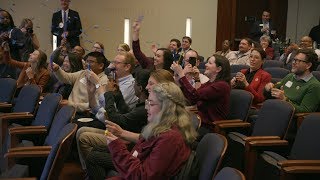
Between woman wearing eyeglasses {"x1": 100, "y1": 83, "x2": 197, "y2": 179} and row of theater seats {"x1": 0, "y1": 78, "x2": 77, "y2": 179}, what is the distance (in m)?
0.32

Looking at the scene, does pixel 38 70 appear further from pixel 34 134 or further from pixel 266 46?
pixel 266 46

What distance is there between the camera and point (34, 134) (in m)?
3.13

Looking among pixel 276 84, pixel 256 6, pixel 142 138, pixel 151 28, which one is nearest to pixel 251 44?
pixel 276 84

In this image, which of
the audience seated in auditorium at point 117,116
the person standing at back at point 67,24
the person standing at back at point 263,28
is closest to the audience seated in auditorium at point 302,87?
the audience seated in auditorium at point 117,116

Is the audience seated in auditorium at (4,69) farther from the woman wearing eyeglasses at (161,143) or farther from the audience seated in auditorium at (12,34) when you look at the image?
the woman wearing eyeglasses at (161,143)

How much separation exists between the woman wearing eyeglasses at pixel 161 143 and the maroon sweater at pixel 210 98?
1247mm

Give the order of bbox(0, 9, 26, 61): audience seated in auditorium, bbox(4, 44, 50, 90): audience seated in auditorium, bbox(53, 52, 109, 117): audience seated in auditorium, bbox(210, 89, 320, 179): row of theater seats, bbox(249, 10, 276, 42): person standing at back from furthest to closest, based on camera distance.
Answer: bbox(249, 10, 276, 42): person standing at back < bbox(0, 9, 26, 61): audience seated in auditorium < bbox(4, 44, 50, 90): audience seated in auditorium < bbox(53, 52, 109, 117): audience seated in auditorium < bbox(210, 89, 320, 179): row of theater seats

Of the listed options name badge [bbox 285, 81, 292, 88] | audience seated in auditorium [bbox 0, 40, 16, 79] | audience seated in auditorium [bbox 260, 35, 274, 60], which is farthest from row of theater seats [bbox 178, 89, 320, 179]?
audience seated in auditorium [bbox 260, 35, 274, 60]

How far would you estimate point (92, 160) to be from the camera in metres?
2.82

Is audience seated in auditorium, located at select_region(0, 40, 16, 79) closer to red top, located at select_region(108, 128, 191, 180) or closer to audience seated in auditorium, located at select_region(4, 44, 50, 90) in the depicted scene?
audience seated in auditorium, located at select_region(4, 44, 50, 90)

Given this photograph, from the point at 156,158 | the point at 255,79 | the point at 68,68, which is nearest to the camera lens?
the point at 156,158

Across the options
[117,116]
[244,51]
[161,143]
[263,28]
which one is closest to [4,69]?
[117,116]

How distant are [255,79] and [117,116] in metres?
1.75

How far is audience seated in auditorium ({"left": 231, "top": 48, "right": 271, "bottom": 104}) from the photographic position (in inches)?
160
